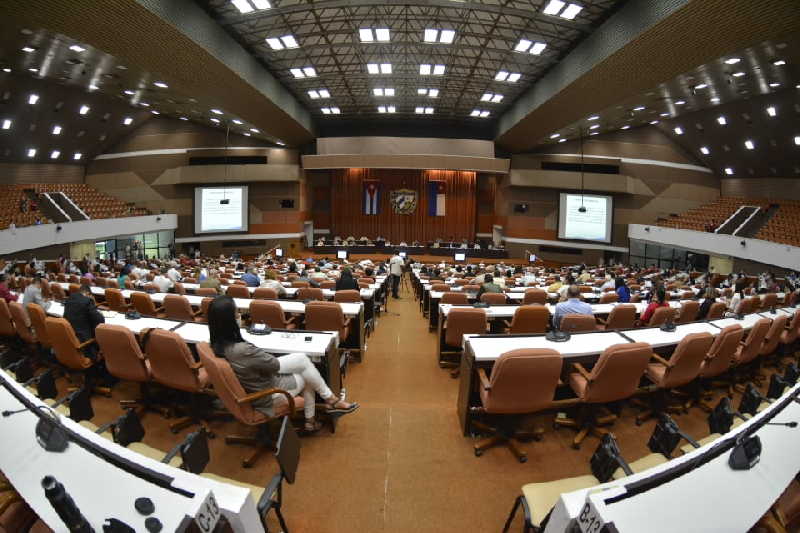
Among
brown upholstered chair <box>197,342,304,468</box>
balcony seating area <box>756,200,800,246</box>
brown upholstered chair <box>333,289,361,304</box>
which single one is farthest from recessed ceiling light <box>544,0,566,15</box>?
balcony seating area <box>756,200,800,246</box>

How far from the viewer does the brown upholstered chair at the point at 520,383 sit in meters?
3.04

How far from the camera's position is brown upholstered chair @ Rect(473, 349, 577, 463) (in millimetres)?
3045

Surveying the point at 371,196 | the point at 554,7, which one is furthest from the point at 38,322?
the point at 371,196

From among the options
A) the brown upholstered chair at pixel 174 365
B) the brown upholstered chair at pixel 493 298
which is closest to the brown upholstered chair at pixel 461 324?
the brown upholstered chair at pixel 493 298

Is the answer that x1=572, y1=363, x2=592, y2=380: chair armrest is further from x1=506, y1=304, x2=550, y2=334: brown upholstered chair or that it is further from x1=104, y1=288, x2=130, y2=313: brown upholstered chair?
x1=104, y1=288, x2=130, y2=313: brown upholstered chair

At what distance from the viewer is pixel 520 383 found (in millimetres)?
3139

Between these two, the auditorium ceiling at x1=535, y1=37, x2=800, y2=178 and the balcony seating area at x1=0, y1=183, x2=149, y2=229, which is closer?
the auditorium ceiling at x1=535, y1=37, x2=800, y2=178

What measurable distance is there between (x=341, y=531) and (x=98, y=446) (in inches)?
61.3

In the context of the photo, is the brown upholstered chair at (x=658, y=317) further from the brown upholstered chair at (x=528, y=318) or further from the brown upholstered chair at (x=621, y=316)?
the brown upholstered chair at (x=528, y=318)

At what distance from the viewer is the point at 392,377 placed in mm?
5348

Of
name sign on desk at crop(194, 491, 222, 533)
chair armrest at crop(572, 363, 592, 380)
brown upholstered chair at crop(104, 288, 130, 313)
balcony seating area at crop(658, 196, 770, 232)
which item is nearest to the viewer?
name sign on desk at crop(194, 491, 222, 533)

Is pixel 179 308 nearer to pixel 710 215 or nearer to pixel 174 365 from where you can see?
pixel 174 365

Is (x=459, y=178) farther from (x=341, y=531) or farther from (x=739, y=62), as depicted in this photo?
(x=341, y=531)

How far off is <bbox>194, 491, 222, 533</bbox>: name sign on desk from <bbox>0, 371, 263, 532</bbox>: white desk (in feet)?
0.07
